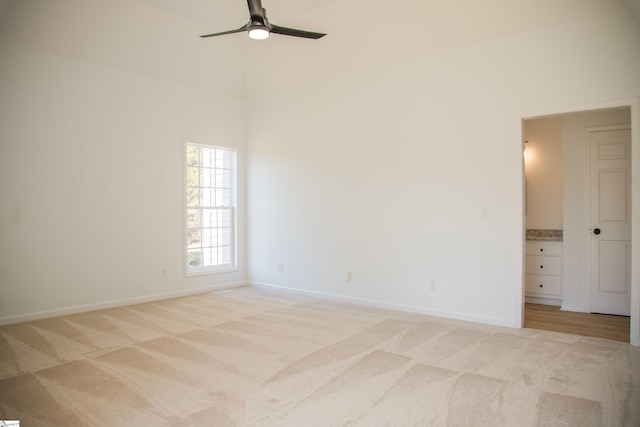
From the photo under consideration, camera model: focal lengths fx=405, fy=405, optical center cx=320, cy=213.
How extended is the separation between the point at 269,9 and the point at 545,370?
4.59 metres

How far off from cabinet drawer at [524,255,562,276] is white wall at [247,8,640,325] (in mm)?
1465

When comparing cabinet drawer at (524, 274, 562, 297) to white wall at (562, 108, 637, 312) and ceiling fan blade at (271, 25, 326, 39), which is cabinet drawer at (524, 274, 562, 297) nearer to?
white wall at (562, 108, 637, 312)

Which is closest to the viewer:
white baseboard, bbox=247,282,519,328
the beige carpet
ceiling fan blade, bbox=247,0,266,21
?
the beige carpet

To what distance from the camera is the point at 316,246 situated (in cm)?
591

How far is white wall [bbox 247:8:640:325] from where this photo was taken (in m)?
4.06

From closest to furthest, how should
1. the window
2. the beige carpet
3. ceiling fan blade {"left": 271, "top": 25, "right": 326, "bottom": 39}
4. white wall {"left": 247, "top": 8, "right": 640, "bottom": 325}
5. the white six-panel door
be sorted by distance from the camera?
the beige carpet
ceiling fan blade {"left": 271, "top": 25, "right": 326, "bottom": 39}
white wall {"left": 247, "top": 8, "right": 640, "bottom": 325}
the white six-panel door
the window

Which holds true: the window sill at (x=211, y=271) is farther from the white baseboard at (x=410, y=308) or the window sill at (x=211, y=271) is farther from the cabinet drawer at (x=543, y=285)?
the cabinet drawer at (x=543, y=285)

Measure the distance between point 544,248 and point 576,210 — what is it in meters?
0.67

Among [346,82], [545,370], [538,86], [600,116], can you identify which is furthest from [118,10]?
[600,116]

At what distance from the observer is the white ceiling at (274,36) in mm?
4117

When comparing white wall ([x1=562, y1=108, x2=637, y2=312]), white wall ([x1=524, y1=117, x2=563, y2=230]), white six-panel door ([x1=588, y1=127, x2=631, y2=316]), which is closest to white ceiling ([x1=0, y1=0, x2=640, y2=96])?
white wall ([x1=562, y1=108, x2=637, y2=312])

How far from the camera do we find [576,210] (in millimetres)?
5121

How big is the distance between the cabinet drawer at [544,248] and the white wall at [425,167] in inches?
62.8

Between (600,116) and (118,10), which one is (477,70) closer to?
(600,116)
